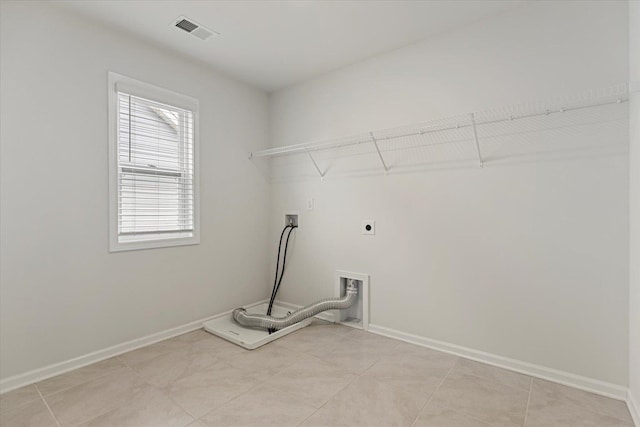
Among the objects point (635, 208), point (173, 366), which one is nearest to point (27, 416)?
point (173, 366)

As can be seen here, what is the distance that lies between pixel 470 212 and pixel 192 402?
2185 mm

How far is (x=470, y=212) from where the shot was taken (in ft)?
7.40

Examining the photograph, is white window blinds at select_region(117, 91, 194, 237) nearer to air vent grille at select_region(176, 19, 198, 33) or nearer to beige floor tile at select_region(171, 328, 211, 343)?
air vent grille at select_region(176, 19, 198, 33)

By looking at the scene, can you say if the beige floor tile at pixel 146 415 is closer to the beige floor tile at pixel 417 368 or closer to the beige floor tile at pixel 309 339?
the beige floor tile at pixel 309 339

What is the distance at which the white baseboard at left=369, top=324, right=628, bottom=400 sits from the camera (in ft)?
5.85

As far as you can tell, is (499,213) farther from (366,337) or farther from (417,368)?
(366,337)

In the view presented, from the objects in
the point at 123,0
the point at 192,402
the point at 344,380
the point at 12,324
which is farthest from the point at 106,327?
the point at 123,0

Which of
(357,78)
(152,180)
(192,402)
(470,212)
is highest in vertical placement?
(357,78)

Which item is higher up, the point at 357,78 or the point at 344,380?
the point at 357,78

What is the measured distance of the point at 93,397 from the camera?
180cm

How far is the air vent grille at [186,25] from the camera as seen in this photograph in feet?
7.30

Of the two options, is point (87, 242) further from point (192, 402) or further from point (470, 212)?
point (470, 212)

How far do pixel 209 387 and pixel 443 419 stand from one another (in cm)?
136

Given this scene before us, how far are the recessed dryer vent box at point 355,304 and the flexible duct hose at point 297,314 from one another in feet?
0.21
